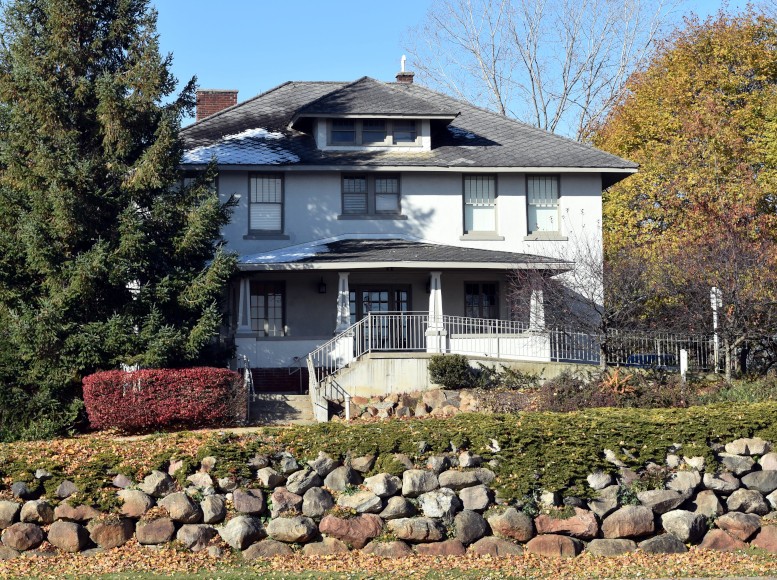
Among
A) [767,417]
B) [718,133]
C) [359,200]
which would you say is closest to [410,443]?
[767,417]

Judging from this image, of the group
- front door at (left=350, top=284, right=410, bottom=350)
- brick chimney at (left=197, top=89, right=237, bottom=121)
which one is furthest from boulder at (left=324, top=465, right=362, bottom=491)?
brick chimney at (left=197, top=89, right=237, bottom=121)

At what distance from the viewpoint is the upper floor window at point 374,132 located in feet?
88.1

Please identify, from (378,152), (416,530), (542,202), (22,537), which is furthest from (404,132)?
(22,537)

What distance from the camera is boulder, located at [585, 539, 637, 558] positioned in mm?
13109

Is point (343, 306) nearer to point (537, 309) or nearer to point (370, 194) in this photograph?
point (370, 194)

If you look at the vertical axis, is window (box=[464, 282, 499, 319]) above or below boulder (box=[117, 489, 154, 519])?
above

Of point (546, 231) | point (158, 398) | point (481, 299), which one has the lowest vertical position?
point (158, 398)

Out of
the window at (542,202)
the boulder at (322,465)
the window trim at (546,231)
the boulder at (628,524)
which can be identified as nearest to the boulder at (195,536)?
the boulder at (322,465)

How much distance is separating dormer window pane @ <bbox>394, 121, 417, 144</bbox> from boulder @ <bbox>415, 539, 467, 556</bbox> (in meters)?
15.7

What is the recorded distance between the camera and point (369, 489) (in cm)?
1352

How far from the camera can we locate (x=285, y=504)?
13.2m

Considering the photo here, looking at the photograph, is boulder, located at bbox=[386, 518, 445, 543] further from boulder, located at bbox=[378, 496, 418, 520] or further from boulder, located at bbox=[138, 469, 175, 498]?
boulder, located at bbox=[138, 469, 175, 498]

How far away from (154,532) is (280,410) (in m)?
7.45

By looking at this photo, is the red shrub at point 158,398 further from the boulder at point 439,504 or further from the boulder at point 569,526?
the boulder at point 569,526
